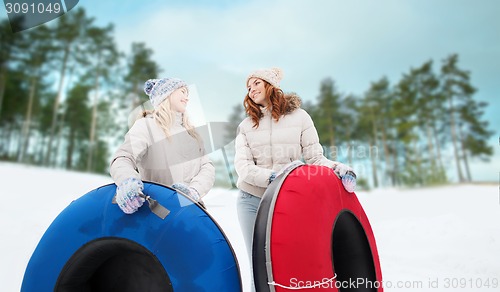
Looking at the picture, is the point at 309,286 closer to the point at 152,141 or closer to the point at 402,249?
the point at 152,141

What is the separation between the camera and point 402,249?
4191mm

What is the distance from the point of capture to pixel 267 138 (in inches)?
75.4

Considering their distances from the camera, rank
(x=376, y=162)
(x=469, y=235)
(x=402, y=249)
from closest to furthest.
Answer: (x=469, y=235) < (x=402, y=249) < (x=376, y=162)

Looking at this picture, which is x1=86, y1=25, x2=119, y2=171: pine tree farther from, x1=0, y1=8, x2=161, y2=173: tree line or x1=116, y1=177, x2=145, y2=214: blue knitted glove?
x1=116, y1=177, x2=145, y2=214: blue knitted glove

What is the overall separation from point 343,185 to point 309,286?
0.56 metres

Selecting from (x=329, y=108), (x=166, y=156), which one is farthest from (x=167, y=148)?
(x=329, y=108)

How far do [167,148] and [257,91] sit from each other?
58cm

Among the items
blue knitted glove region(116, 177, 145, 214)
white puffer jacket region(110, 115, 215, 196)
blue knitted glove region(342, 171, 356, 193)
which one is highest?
white puffer jacket region(110, 115, 215, 196)

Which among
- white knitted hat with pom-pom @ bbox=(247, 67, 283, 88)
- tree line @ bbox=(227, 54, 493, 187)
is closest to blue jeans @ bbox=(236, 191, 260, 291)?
white knitted hat with pom-pom @ bbox=(247, 67, 283, 88)

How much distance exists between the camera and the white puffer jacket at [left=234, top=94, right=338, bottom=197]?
1889 mm

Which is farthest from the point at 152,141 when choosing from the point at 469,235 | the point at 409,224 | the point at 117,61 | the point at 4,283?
the point at 117,61

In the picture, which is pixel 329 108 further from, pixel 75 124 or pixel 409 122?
pixel 75 124

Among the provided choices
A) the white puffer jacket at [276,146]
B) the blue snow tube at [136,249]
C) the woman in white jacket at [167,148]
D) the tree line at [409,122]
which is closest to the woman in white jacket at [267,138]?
the white puffer jacket at [276,146]

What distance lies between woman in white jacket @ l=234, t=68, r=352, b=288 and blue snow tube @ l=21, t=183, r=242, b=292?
580mm
